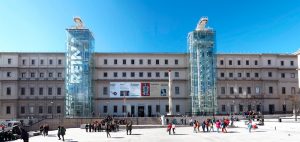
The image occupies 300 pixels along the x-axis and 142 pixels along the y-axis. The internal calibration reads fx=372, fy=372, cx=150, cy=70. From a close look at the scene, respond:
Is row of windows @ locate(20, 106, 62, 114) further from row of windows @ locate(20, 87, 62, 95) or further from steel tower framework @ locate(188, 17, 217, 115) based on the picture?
steel tower framework @ locate(188, 17, 217, 115)

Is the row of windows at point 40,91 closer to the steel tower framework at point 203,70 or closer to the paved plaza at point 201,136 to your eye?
the steel tower framework at point 203,70

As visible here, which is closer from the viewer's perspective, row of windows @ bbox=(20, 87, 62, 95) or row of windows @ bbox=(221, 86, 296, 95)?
row of windows @ bbox=(20, 87, 62, 95)

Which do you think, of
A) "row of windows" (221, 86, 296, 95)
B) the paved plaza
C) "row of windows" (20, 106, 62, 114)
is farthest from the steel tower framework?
"row of windows" (20, 106, 62, 114)

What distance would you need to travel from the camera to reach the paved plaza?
102 ft

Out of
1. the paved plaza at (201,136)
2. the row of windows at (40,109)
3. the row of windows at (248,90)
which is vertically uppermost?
the row of windows at (248,90)

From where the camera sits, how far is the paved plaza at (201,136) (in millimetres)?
30984

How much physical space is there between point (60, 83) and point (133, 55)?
1577 cm

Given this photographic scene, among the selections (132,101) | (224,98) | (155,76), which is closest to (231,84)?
(224,98)

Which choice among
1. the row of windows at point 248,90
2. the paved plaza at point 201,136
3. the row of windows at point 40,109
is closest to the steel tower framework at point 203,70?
the row of windows at point 248,90

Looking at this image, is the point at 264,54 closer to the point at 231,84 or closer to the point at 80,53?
the point at 231,84

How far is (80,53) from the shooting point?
71.1 meters

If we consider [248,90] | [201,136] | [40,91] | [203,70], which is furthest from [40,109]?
[201,136]

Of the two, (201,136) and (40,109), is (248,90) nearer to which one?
(40,109)

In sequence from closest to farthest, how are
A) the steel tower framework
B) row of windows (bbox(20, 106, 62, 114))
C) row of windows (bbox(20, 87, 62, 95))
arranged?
1. the steel tower framework
2. row of windows (bbox(20, 106, 62, 114))
3. row of windows (bbox(20, 87, 62, 95))
